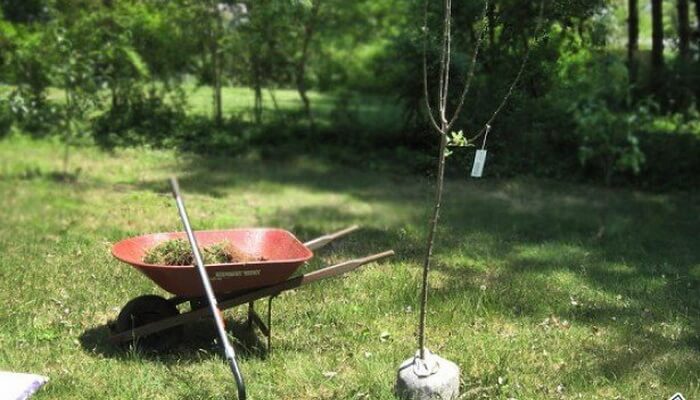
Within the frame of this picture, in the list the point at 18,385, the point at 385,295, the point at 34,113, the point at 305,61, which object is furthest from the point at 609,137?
the point at 18,385

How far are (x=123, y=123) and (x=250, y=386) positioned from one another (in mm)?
9644

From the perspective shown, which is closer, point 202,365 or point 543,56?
point 202,365

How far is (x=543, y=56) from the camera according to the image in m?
5.28

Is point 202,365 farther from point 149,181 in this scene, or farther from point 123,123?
point 123,123

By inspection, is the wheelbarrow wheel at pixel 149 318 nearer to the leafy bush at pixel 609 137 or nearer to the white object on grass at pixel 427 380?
the white object on grass at pixel 427 380

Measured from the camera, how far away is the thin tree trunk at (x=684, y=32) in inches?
492

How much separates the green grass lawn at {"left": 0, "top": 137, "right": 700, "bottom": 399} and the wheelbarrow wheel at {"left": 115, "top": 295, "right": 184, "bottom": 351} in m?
0.14

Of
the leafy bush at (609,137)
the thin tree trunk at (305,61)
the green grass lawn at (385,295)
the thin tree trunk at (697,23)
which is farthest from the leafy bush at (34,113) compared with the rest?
the thin tree trunk at (697,23)

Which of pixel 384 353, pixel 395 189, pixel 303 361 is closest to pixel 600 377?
pixel 384 353

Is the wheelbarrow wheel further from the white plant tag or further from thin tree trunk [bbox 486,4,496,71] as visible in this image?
thin tree trunk [bbox 486,4,496,71]

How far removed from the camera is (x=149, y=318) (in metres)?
4.60

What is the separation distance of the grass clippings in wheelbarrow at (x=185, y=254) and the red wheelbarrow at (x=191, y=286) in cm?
10

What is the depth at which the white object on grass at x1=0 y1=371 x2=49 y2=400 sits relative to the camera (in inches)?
150

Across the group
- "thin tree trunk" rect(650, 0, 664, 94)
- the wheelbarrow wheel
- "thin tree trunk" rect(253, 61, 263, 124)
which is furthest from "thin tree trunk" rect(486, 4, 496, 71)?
"thin tree trunk" rect(253, 61, 263, 124)
